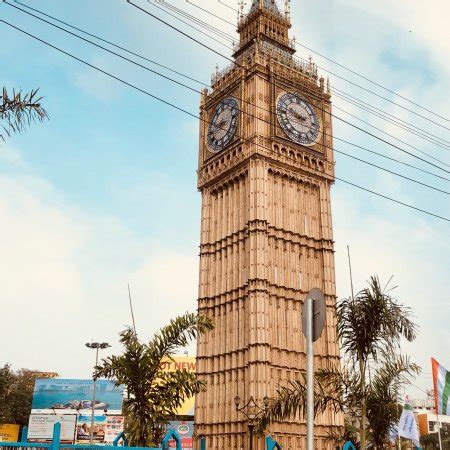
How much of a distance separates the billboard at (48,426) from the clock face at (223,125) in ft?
108

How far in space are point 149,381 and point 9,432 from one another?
5556cm

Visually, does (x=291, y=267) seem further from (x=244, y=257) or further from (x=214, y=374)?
(x=214, y=374)

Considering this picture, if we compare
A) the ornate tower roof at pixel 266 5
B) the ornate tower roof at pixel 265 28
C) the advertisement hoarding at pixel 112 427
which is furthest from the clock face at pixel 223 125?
the advertisement hoarding at pixel 112 427

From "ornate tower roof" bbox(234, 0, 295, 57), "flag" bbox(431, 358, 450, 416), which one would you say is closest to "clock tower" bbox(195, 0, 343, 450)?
"ornate tower roof" bbox(234, 0, 295, 57)

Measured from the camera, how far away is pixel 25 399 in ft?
235

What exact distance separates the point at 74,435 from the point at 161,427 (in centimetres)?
5055

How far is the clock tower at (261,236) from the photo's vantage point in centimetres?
4356

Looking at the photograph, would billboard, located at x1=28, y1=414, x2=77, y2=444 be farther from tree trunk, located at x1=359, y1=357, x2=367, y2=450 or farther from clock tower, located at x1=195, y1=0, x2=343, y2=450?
tree trunk, located at x1=359, y1=357, x2=367, y2=450

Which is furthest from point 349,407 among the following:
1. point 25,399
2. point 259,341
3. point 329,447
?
point 25,399

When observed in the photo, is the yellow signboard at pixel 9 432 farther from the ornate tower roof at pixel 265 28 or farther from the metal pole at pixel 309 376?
the metal pole at pixel 309 376

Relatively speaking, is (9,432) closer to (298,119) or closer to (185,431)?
(185,431)

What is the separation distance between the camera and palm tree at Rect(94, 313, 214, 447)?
14.3 meters

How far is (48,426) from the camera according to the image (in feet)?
209

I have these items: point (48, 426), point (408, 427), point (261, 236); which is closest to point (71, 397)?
point (48, 426)
